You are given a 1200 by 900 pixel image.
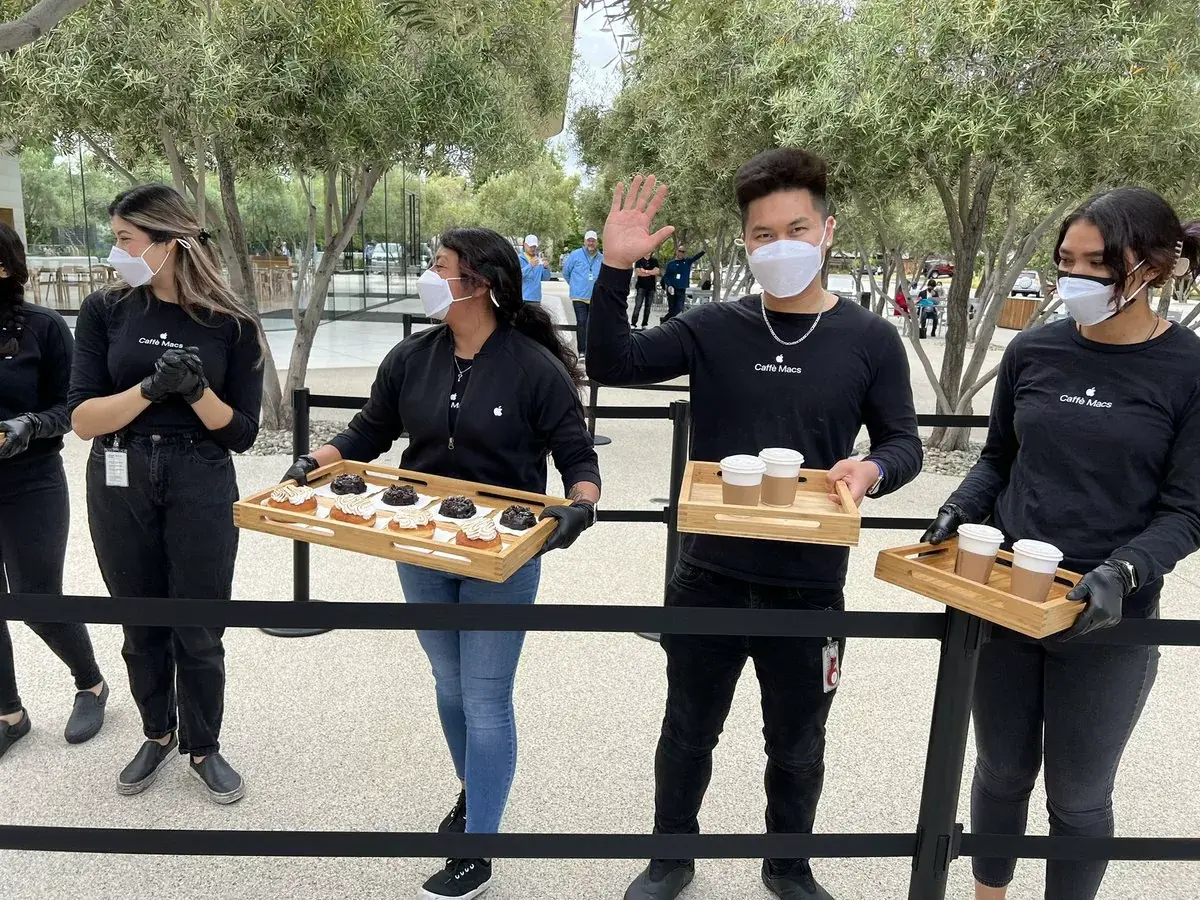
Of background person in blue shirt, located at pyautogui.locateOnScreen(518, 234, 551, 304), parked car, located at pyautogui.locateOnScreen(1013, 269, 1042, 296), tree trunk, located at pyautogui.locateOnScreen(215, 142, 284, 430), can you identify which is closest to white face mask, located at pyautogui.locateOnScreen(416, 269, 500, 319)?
tree trunk, located at pyautogui.locateOnScreen(215, 142, 284, 430)

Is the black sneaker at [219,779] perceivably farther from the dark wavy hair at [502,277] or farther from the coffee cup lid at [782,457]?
the coffee cup lid at [782,457]

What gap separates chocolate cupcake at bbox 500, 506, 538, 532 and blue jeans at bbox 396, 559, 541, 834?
1.07 ft

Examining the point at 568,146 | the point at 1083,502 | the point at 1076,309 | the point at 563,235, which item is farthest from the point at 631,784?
the point at 563,235

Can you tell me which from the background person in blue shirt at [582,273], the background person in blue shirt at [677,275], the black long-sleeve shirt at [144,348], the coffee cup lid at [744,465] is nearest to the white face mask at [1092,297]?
the coffee cup lid at [744,465]

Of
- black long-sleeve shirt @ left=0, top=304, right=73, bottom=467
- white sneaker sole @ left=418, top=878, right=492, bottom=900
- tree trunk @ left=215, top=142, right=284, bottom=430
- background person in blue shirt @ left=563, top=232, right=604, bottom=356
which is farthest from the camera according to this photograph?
background person in blue shirt @ left=563, top=232, right=604, bottom=356

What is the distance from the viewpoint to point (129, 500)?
274cm

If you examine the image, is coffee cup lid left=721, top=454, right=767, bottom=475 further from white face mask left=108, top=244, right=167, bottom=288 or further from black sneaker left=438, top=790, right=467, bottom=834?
white face mask left=108, top=244, right=167, bottom=288

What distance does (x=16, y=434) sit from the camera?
2.79 m

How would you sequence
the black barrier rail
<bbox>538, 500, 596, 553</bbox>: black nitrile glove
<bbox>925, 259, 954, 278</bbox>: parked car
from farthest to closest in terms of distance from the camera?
<bbox>925, 259, 954, 278</bbox>: parked car
<bbox>538, 500, 596, 553</bbox>: black nitrile glove
the black barrier rail

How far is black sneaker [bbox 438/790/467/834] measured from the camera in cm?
277

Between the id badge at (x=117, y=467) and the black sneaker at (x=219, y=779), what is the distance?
3.43 feet

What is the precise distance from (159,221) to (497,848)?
2.05 m

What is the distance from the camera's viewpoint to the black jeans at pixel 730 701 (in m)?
2.25

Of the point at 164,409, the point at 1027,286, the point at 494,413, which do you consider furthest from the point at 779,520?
the point at 1027,286
